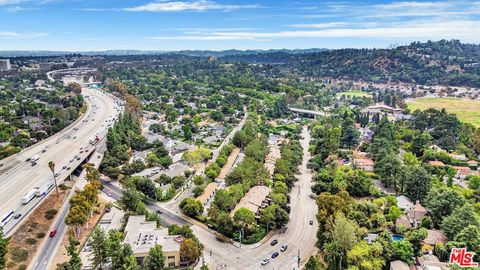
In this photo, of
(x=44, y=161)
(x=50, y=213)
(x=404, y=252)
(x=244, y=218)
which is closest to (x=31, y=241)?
(x=50, y=213)

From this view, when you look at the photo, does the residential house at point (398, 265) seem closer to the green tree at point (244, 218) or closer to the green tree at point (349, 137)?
the green tree at point (244, 218)

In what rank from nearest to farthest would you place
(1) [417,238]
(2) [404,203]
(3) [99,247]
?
(3) [99,247] → (1) [417,238] → (2) [404,203]

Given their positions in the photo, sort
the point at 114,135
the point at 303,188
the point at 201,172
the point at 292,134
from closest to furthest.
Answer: the point at 303,188 < the point at 201,172 < the point at 114,135 < the point at 292,134

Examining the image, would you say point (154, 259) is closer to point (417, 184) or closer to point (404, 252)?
point (404, 252)

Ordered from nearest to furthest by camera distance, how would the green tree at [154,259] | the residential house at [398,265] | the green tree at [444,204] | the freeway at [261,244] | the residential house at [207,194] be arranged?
the green tree at [154,259] < the residential house at [398,265] < the freeway at [261,244] < the green tree at [444,204] < the residential house at [207,194]

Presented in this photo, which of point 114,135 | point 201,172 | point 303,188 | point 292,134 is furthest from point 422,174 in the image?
point 114,135

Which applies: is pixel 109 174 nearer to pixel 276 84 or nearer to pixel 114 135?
pixel 114 135

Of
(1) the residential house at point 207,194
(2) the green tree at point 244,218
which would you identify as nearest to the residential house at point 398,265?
(2) the green tree at point 244,218
